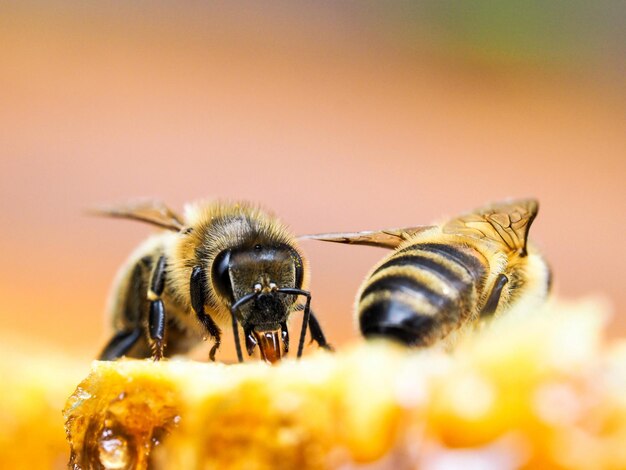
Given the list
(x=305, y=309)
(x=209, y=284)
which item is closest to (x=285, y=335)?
(x=305, y=309)

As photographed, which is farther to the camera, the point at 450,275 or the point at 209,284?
the point at 209,284

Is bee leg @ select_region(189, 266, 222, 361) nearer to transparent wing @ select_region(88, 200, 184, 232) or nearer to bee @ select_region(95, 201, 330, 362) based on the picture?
bee @ select_region(95, 201, 330, 362)

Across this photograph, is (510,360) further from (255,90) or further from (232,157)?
(255,90)

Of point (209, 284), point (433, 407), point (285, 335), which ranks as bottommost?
point (433, 407)

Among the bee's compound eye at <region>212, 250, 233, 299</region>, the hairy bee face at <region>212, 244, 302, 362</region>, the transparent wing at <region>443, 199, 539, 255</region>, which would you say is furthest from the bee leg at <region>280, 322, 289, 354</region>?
the transparent wing at <region>443, 199, 539, 255</region>

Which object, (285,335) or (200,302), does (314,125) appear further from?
(285,335)

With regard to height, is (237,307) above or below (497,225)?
below
